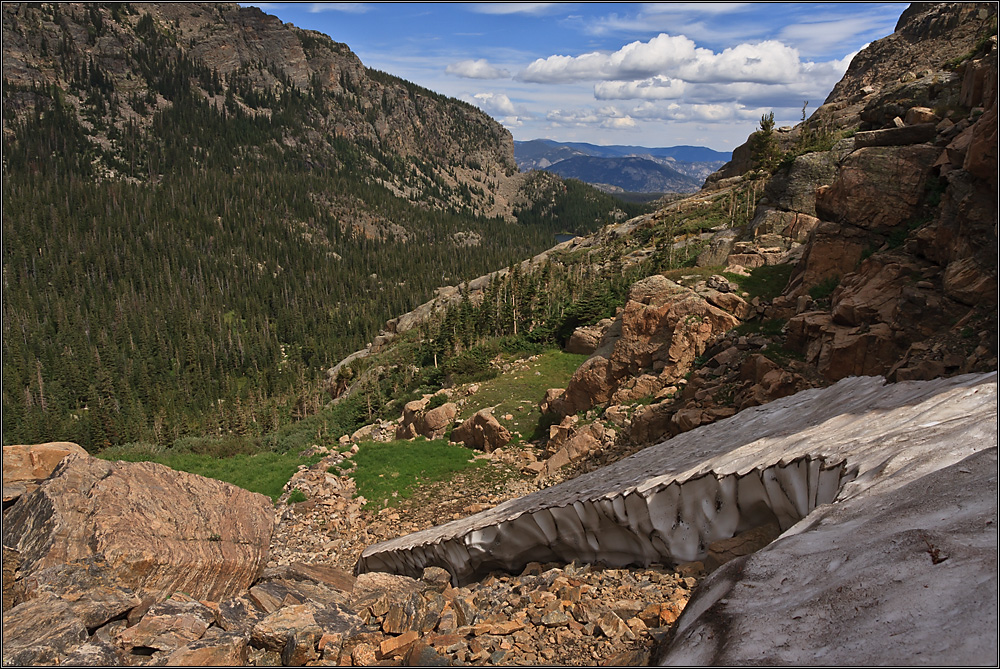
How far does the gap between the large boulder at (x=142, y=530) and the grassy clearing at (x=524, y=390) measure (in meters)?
11.0

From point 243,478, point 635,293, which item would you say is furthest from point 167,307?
point 635,293

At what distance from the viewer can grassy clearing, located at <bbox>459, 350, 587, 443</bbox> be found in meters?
22.5

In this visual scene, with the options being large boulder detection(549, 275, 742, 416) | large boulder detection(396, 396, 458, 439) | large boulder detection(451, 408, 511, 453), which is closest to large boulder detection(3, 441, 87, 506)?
large boulder detection(396, 396, 458, 439)

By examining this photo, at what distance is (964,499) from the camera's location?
3473mm

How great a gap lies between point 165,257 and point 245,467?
430ft

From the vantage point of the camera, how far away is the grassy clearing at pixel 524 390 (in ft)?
73.8

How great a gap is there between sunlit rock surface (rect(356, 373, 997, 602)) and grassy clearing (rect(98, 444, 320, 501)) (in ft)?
35.8

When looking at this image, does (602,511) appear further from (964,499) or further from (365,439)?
(365,439)

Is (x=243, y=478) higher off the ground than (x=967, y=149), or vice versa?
(x=967, y=149)

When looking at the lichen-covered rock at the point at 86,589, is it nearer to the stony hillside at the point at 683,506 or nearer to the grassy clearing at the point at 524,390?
the stony hillside at the point at 683,506

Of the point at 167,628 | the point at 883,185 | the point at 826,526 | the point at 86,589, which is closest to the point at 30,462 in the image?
the point at 86,589

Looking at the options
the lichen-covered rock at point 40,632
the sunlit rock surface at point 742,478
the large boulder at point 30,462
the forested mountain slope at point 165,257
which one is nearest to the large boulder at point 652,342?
the sunlit rock surface at point 742,478

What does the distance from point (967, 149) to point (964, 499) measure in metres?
10.1

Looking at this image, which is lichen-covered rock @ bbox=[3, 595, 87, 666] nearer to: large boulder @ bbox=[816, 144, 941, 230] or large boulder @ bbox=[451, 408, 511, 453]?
large boulder @ bbox=[451, 408, 511, 453]
